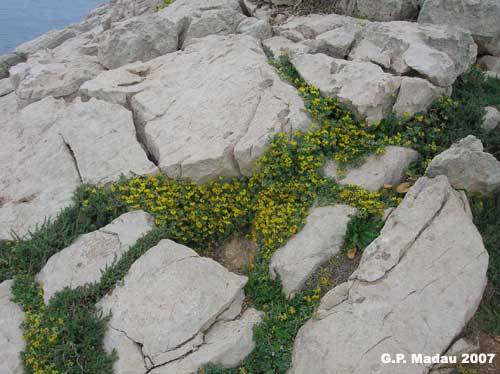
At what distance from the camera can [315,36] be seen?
369 inches

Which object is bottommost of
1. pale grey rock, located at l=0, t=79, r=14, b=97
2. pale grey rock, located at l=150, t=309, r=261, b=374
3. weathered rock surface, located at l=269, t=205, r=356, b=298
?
pale grey rock, located at l=150, t=309, r=261, b=374

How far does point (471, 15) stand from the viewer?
29.6 feet

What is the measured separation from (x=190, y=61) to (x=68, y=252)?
15.0ft

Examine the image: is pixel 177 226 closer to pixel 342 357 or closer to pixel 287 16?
pixel 342 357

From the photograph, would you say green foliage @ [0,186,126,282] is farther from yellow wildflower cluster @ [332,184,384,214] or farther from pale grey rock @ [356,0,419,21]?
pale grey rock @ [356,0,419,21]

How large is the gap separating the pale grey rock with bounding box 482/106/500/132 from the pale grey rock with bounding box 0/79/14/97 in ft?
35.1

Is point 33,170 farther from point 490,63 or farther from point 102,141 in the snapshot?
point 490,63

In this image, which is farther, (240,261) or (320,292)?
(240,261)

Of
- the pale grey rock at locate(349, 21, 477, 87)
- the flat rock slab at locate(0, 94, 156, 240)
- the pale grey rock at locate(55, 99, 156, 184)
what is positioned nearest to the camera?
the flat rock slab at locate(0, 94, 156, 240)

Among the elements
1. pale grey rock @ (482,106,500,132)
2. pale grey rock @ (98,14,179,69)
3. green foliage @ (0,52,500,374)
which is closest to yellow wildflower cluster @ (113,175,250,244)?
green foliage @ (0,52,500,374)

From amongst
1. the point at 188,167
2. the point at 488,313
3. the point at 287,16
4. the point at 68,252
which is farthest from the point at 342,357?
the point at 287,16

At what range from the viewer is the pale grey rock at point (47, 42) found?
13.3m

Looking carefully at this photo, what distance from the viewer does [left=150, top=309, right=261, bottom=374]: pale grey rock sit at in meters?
5.38

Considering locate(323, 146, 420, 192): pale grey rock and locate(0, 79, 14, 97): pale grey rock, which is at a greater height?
locate(0, 79, 14, 97): pale grey rock
